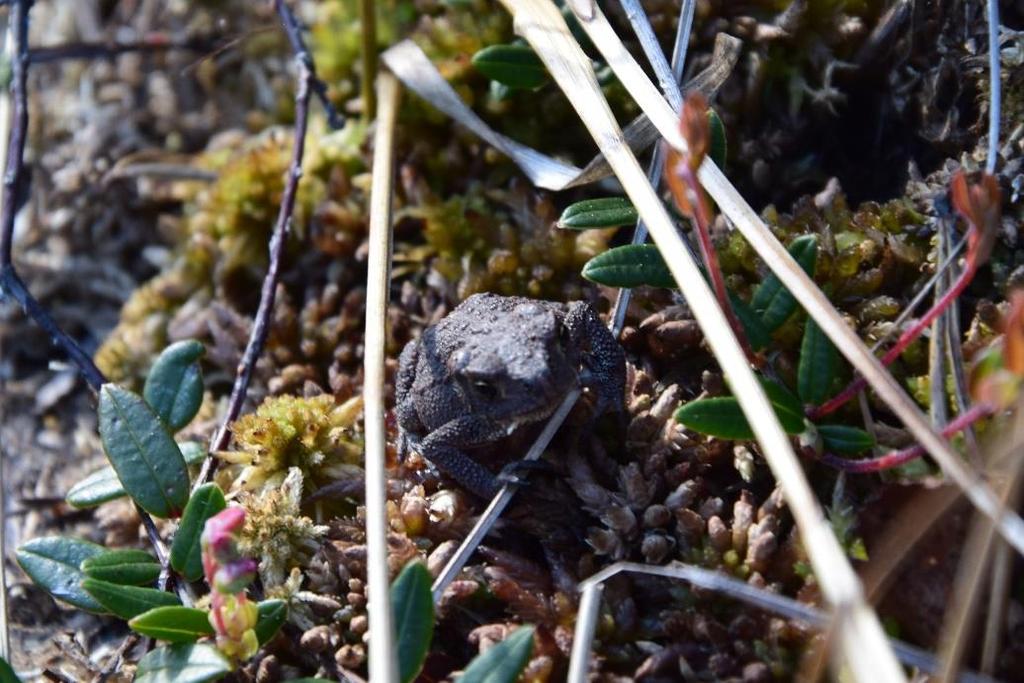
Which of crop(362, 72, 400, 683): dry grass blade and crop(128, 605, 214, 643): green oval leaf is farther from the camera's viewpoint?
crop(128, 605, 214, 643): green oval leaf

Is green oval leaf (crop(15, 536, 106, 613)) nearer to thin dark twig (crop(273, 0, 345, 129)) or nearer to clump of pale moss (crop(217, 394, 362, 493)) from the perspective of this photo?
clump of pale moss (crop(217, 394, 362, 493))

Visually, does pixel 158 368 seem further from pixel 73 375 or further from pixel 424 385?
pixel 73 375

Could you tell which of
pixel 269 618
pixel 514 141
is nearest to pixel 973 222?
pixel 514 141

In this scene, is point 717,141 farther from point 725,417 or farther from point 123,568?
point 123,568

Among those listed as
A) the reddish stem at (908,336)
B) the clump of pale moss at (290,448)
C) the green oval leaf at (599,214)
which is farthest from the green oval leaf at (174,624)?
the reddish stem at (908,336)

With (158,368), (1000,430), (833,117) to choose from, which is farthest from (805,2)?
(158,368)

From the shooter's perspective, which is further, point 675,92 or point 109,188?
point 109,188

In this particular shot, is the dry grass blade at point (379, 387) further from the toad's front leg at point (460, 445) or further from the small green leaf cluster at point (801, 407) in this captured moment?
the small green leaf cluster at point (801, 407)

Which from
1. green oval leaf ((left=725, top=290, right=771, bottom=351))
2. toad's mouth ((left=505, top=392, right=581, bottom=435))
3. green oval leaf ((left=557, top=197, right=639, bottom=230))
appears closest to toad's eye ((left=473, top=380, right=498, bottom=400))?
toad's mouth ((left=505, top=392, right=581, bottom=435))
